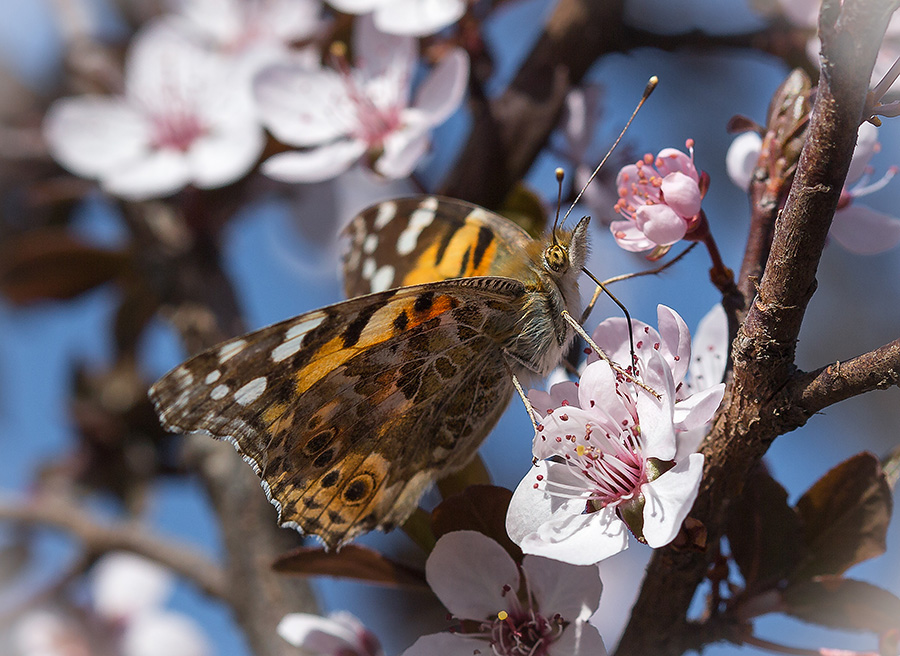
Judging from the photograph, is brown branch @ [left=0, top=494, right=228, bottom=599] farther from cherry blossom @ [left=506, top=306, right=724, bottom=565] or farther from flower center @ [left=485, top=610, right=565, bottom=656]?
cherry blossom @ [left=506, top=306, right=724, bottom=565]

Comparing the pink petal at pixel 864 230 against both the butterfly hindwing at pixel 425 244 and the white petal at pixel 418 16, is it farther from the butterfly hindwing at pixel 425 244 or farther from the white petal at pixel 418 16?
the white petal at pixel 418 16

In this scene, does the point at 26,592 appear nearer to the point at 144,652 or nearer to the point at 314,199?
the point at 144,652

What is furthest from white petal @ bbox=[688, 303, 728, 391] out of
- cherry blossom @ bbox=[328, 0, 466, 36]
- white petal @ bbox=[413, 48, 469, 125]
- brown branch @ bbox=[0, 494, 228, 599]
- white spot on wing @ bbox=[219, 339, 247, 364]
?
brown branch @ bbox=[0, 494, 228, 599]

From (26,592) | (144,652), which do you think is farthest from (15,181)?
(144,652)

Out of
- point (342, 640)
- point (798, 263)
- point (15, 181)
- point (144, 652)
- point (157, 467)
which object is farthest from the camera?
point (15, 181)

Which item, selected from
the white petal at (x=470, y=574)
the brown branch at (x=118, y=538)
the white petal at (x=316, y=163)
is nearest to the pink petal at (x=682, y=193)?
the white petal at (x=470, y=574)

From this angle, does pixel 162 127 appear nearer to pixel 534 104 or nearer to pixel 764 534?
pixel 534 104

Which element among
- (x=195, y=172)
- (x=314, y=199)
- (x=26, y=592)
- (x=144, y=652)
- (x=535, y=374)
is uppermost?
(x=535, y=374)

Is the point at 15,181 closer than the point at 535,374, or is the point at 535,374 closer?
the point at 535,374
